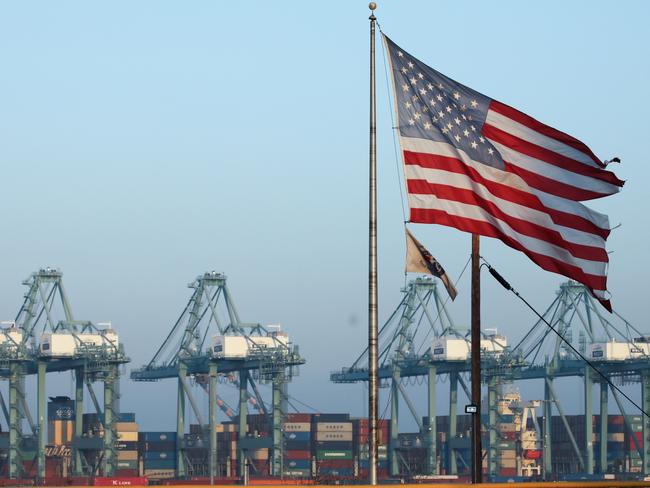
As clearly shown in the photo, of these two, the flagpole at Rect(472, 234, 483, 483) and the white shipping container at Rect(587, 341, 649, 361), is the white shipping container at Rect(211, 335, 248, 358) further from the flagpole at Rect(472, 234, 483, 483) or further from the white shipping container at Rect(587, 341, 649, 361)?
the flagpole at Rect(472, 234, 483, 483)

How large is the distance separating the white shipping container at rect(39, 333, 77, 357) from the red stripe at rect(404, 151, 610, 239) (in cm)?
11964

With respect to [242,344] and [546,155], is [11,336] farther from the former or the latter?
[546,155]

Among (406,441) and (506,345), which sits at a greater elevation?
(506,345)

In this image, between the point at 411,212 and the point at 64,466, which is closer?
the point at 411,212

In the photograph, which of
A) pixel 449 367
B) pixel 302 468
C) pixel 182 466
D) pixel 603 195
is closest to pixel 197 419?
pixel 182 466

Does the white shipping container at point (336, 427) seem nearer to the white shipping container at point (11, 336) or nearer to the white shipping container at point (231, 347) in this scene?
the white shipping container at point (231, 347)

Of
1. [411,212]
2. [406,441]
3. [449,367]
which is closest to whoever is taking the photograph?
[411,212]

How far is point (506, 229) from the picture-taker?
18578 mm

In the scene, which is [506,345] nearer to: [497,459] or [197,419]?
[497,459]

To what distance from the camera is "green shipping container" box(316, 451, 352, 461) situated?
156250 mm

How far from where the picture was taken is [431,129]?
18.5 metres

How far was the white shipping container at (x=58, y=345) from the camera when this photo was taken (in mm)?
134500

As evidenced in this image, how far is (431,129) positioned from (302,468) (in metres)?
140

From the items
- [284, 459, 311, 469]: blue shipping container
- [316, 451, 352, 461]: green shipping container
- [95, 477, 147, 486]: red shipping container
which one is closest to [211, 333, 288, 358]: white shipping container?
[95, 477, 147, 486]: red shipping container
